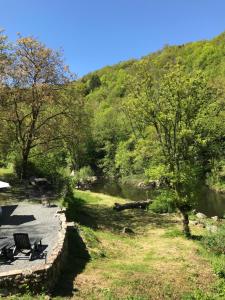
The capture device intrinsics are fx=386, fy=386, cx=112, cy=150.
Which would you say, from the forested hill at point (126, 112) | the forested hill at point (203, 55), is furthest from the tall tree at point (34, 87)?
the forested hill at point (203, 55)

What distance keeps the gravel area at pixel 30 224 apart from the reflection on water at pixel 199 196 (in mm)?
8878

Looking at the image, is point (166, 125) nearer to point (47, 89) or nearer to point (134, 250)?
point (134, 250)

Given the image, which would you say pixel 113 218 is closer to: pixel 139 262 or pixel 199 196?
pixel 199 196

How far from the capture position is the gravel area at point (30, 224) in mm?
13641

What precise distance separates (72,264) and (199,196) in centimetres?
1805

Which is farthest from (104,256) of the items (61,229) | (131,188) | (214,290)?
(131,188)

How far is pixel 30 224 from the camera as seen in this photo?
64.3ft

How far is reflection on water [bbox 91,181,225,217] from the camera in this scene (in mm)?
33969

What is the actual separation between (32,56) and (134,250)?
18.1m

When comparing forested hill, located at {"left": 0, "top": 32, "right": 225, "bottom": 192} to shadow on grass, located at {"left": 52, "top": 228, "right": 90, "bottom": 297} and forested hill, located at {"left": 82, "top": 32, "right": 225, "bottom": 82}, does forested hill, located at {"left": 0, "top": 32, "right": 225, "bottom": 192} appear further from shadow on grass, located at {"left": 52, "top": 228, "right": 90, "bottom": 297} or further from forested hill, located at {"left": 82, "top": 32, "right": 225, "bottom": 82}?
forested hill, located at {"left": 82, "top": 32, "right": 225, "bottom": 82}

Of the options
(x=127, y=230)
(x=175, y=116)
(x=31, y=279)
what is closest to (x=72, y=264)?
(x=31, y=279)

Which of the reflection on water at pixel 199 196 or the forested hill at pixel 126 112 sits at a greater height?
the forested hill at pixel 126 112

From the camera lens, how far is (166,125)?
21422 mm

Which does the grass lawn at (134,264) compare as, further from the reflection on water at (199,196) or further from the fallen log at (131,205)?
the fallen log at (131,205)
